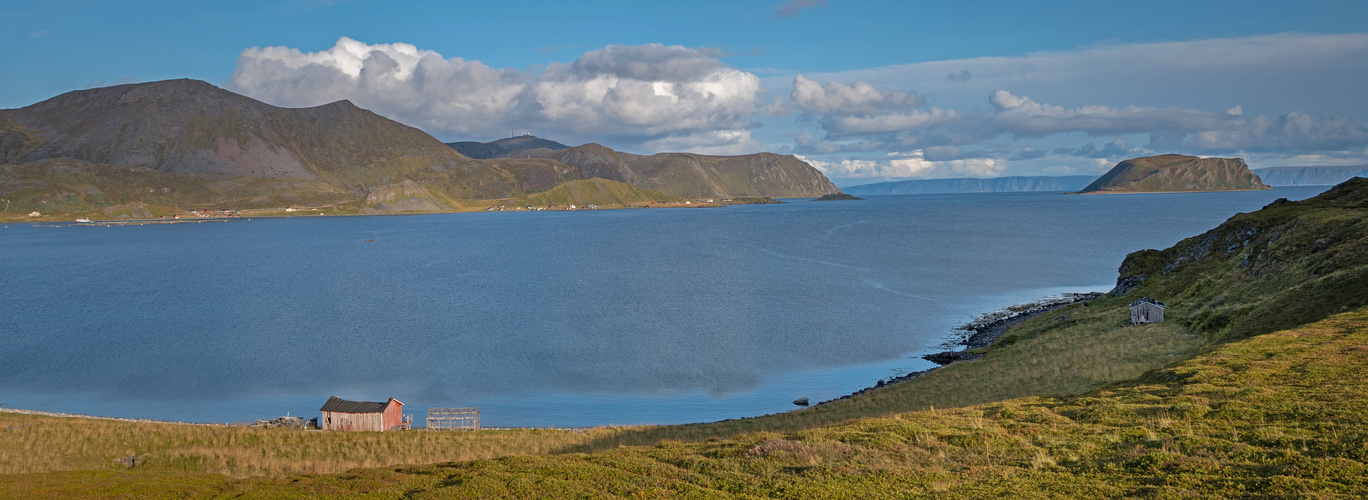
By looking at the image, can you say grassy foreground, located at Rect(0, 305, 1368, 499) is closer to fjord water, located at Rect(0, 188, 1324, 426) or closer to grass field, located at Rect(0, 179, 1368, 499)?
grass field, located at Rect(0, 179, 1368, 499)

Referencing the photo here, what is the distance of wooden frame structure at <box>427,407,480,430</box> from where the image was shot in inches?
1517

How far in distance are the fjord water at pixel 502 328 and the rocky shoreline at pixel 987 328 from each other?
2020mm

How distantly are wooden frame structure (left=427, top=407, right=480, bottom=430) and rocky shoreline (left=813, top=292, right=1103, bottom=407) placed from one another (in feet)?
64.1

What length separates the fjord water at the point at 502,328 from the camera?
162ft

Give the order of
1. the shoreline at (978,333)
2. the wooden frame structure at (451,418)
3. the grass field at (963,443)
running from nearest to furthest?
the grass field at (963,443) < the wooden frame structure at (451,418) < the shoreline at (978,333)

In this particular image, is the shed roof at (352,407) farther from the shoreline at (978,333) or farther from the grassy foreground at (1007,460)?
the grassy foreground at (1007,460)

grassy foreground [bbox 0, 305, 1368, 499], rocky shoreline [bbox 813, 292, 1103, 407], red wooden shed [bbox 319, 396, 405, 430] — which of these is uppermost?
grassy foreground [bbox 0, 305, 1368, 499]

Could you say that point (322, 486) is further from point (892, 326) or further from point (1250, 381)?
point (892, 326)

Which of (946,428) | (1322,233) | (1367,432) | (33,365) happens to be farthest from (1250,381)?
Result: (33,365)

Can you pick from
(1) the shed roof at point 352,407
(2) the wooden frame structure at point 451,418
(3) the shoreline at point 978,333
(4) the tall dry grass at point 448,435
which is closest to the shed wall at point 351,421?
(1) the shed roof at point 352,407

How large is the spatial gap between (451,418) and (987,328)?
49.0 metres

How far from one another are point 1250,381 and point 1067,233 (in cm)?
18354

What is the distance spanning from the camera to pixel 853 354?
197 ft

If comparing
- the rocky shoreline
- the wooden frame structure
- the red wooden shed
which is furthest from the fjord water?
the red wooden shed
